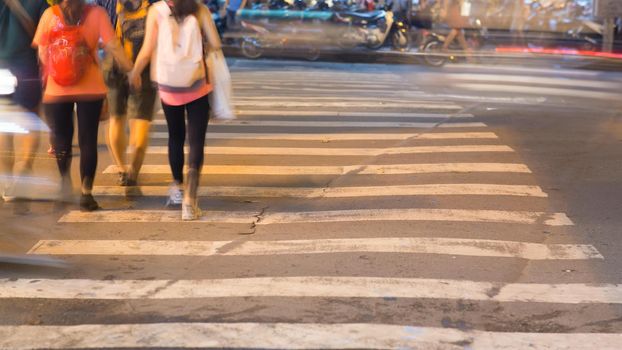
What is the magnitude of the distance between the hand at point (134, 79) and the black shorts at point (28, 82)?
716mm

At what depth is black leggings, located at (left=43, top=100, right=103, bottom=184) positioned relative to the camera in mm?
7211

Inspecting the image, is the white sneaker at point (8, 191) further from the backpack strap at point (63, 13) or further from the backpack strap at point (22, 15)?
the backpack strap at point (63, 13)

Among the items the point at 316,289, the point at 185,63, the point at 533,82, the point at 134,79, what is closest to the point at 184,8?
the point at 185,63

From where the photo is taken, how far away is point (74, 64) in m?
7.07

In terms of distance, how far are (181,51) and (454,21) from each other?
18.3 m

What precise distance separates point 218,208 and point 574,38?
829 inches

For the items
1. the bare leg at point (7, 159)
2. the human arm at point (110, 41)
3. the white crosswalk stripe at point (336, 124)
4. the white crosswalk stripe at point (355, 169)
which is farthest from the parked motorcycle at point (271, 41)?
the human arm at point (110, 41)

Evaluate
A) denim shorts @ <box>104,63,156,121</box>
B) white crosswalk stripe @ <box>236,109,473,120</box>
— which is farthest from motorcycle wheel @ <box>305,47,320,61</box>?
denim shorts @ <box>104,63,156,121</box>

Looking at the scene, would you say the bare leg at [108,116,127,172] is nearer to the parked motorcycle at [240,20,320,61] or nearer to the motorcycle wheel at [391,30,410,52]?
the parked motorcycle at [240,20,320,61]

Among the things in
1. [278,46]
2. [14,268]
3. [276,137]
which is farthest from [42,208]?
[278,46]

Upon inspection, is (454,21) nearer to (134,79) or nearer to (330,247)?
(134,79)

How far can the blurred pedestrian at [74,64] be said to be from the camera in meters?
7.07

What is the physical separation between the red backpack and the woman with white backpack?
0.46 metres

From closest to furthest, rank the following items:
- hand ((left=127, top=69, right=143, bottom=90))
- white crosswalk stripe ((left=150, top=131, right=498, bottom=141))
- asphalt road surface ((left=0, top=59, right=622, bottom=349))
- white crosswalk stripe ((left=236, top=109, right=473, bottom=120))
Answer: asphalt road surface ((left=0, top=59, right=622, bottom=349))
hand ((left=127, top=69, right=143, bottom=90))
white crosswalk stripe ((left=150, top=131, right=498, bottom=141))
white crosswalk stripe ((left=236, top=109, right=473, bottom=120))
